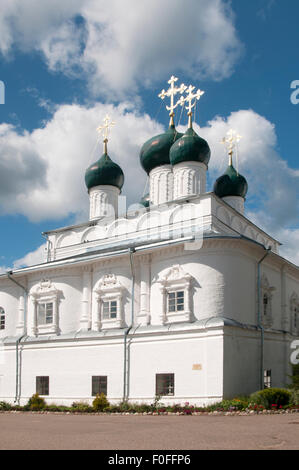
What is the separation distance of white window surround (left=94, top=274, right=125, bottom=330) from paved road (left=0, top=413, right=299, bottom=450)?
6.47 meters

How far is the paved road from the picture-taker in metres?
7.23

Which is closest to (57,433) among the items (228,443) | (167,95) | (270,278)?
(228,443)

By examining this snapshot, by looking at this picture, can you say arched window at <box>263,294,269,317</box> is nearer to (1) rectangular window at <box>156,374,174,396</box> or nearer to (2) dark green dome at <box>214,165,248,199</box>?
(1) rectangular window at <box>156,374,174,396</box>

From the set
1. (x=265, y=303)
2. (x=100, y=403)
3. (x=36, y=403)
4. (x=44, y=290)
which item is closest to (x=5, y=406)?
(x=36, y=403)

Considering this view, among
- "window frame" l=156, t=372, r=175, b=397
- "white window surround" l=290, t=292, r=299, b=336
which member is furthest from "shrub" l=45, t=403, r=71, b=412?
"white window surround" l=290, t=292, r=299, b=336

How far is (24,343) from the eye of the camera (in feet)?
59.9

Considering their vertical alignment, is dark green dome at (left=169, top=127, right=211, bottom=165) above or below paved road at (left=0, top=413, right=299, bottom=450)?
above

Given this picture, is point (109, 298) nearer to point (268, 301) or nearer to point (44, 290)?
point (44, 290)

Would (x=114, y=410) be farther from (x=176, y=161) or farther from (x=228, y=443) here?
(x=176, y=161)

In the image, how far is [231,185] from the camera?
24.1 metres

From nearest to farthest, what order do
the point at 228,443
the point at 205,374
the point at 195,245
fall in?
the point at 228,443
the point at 205,374
the point at 195,245

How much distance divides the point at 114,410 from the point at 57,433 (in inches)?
A: 225

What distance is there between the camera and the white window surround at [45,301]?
18109mm
